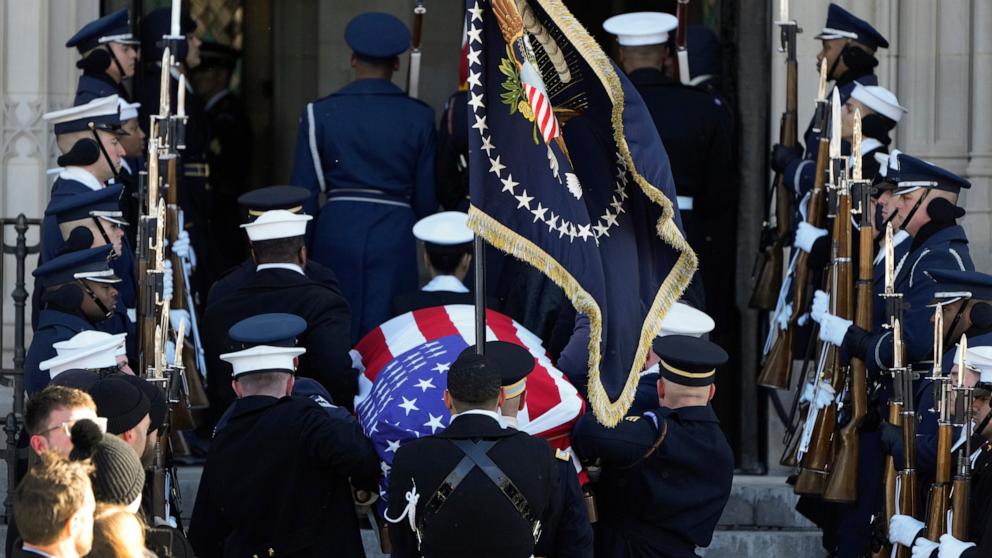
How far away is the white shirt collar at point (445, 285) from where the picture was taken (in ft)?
31.1

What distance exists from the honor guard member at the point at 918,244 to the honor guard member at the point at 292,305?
2.14 metres

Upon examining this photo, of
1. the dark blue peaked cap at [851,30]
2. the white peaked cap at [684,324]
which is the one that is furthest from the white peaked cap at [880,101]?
the white peaked cap at [684,324]

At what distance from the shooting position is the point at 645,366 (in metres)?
8.46

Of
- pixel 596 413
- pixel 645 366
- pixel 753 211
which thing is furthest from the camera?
pixel 753 211

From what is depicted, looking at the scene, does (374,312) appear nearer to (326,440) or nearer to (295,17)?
(326,440)

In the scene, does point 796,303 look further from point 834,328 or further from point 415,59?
point 415,59

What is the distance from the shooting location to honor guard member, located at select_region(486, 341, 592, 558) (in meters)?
7.34

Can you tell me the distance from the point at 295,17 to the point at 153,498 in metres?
6.90

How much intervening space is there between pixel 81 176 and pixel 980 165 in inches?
177

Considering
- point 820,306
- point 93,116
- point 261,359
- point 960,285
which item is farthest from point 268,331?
point 960,285

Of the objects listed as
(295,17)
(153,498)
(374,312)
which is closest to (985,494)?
(153,498)

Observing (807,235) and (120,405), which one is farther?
(807,235)

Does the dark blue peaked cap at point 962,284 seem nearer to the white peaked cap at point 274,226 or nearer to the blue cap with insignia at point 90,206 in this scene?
the white peaked cap at point 274,226

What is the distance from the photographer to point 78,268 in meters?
8.83
